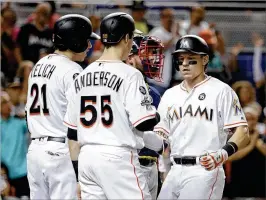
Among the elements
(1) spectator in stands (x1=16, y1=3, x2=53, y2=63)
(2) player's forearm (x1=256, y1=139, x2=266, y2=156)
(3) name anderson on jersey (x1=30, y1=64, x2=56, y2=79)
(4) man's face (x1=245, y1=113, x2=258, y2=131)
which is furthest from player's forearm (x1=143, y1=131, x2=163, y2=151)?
(1) spectator in stands (x1=16, y1=3, x2=53, y2=63)

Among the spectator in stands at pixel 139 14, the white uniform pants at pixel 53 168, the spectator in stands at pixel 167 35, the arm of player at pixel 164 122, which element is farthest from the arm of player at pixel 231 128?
the spectator in stands at pixel 139 14

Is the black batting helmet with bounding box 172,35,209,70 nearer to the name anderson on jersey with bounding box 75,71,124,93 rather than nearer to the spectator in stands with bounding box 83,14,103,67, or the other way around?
the name anderson on jersey with bounding box 75,71,124,93

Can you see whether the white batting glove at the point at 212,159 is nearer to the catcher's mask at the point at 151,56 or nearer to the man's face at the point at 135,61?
the catcher's mask at the point at 151,56

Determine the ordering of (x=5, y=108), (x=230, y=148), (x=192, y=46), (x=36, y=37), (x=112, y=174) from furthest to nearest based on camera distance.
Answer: (x=36, y=37), (x=5, y=108), (x=192, y=46), (x=230, y=148), (x=112, y=174)

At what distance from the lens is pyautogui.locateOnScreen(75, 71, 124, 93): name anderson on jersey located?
680 centimetres

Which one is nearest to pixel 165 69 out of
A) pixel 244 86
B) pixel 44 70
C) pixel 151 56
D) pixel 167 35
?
pixel 167 35

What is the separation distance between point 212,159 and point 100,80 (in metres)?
1.29

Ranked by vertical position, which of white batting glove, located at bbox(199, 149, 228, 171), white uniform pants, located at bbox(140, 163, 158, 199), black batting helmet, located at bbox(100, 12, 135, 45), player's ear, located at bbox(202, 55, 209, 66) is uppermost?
black batting helmet, located at bbox(100, 12, 135, 45)

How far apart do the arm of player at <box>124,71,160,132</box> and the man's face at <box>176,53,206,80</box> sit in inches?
58.4

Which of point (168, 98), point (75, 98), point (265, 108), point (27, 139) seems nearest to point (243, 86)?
point (265, 108)

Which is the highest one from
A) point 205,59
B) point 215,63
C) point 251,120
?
point 205,59

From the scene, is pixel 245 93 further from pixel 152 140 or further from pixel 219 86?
pixel 152 140

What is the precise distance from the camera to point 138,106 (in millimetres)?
6746

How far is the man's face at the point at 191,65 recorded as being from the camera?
27.0 feet
